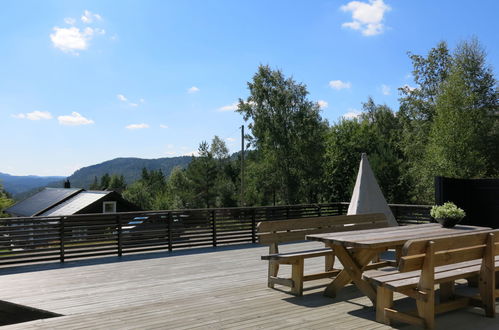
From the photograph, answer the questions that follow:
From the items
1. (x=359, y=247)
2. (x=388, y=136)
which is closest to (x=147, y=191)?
(x=388, y=136)

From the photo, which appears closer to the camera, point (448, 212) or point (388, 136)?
point (448, 212)

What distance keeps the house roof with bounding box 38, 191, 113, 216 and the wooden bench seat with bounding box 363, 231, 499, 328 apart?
29261 mm

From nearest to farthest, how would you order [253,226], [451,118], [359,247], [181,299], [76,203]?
[359,247]
[181,299]
[253,226]
[451,118]
[76,203]

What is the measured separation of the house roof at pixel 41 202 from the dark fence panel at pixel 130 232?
97.1 ft

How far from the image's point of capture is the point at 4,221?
7.30 m

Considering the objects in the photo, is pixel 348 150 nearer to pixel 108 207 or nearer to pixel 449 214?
pixel 108 207

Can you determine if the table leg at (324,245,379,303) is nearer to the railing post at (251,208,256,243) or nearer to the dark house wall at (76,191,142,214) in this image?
the railing post at (251,208,256,243)

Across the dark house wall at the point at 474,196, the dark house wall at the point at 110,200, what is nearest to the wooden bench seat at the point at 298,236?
the dark house wall at the point at 474,196

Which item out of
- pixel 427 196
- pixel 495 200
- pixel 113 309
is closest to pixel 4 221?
pixel 113 309

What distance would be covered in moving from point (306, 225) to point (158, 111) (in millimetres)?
41968

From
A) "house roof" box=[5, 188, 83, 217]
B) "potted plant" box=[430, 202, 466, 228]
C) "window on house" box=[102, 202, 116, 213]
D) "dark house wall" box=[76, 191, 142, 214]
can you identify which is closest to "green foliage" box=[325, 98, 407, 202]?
"dark house wall" box=[76, 191, 142, 214]

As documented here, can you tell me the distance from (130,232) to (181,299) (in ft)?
12.4

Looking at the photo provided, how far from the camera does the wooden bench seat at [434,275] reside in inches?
135

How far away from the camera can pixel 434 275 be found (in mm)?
3557
